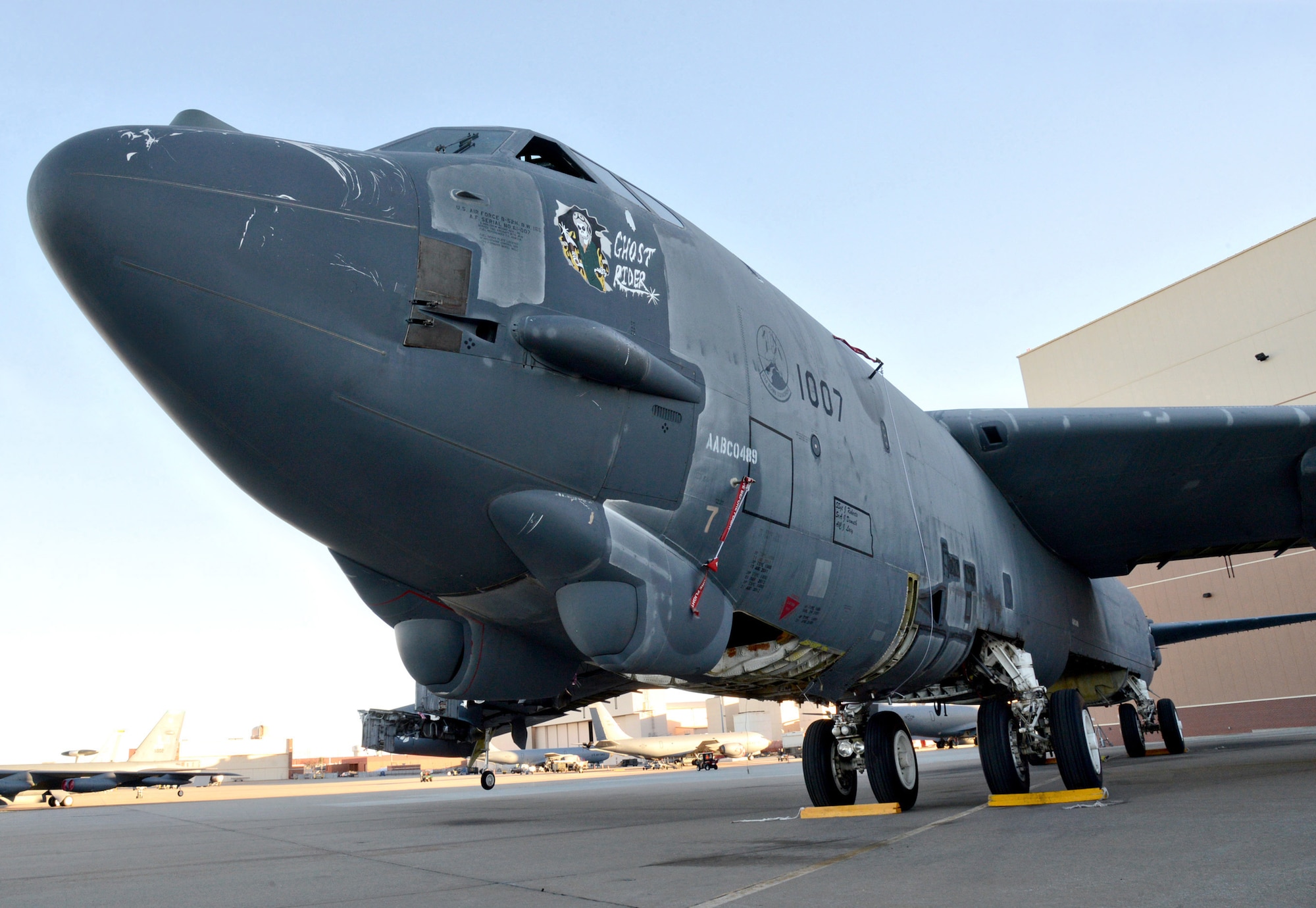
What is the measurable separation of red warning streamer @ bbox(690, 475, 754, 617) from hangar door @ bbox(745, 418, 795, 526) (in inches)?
2.4

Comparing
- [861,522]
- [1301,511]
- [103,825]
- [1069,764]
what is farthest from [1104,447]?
[103,825]

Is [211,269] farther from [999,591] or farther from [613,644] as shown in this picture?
[999,591]

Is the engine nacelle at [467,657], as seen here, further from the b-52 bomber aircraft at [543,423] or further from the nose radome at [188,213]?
the nose radome at [188,213]

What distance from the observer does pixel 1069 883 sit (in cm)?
367

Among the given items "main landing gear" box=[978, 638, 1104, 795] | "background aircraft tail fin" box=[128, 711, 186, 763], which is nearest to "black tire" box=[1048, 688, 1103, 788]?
"main landing gear" box=[978, 638, 1104, 795]

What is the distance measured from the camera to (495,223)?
16.6 ft

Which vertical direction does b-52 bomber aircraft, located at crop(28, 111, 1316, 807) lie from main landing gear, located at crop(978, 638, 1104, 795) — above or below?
above

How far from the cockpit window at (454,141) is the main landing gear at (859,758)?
617 centimetres

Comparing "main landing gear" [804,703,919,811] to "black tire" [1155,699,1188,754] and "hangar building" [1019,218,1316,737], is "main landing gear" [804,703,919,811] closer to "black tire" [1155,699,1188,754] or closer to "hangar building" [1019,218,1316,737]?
"black tire" [1155,699,1188,754]

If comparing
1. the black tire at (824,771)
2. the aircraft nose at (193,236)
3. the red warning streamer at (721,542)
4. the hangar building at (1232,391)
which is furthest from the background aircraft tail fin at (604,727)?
the aircraft nose at (193,236)

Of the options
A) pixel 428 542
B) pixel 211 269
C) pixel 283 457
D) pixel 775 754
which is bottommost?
pixel 775 754

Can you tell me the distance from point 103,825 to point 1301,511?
18294mm

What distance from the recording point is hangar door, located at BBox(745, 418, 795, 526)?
611cm

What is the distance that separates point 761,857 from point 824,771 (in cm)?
374
